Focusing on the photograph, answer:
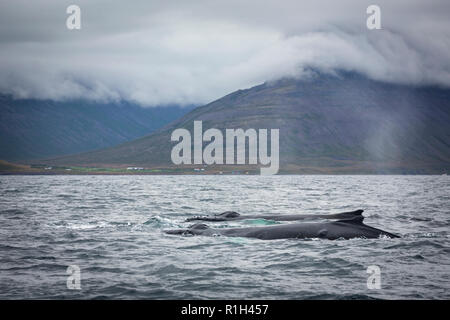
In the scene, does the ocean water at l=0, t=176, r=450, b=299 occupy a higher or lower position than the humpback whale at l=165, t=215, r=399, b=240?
lower

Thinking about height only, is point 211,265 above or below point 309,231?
below

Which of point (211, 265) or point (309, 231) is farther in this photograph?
point (309, 231)

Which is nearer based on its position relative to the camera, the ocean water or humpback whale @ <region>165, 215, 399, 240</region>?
the ocean water

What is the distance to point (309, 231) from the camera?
24.8 metres

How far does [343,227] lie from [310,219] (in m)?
8.71

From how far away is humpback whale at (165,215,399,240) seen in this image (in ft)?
79.7

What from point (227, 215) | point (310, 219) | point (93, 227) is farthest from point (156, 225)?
point (310, 219)

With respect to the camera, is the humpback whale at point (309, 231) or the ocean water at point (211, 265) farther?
the humpback whale at point (309, 231)

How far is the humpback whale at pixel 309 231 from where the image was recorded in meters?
24.3

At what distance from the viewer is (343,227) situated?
2494 cm

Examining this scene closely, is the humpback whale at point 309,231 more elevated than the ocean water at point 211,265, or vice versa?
the humpback whale at point 309,231
